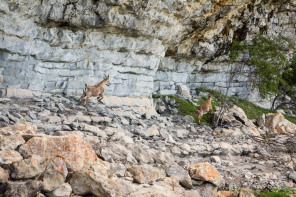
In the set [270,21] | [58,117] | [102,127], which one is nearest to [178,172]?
[102,127]

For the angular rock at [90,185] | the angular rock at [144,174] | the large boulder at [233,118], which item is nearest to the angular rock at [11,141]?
the angular rock at [90,185]

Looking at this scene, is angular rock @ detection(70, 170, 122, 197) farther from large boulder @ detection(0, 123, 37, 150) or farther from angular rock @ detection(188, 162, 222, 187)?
angular rock @ detection(188, 162, 222, 187)

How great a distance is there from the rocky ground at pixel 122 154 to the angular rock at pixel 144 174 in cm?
3

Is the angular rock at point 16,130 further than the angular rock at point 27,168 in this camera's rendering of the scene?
Yes

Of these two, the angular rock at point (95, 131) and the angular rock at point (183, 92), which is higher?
the angular rock at point (183, 92)

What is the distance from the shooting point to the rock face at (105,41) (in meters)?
16.5

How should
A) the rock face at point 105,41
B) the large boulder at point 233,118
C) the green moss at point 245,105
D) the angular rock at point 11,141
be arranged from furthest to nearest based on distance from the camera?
1. the green moss at point 245,105
2. the large boulder at point 233,118
3. the rock face at point 105,41
4. the angular rock at point 11,141

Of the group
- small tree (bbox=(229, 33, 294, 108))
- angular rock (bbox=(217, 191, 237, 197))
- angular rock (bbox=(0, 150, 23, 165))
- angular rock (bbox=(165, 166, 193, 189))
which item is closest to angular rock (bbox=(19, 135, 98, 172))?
angular rock (bbox=(0, 150, 23, 165))

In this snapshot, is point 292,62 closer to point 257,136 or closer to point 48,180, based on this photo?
point 257,136

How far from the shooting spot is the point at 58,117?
514 inches

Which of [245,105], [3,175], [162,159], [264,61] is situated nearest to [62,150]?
[3,175]

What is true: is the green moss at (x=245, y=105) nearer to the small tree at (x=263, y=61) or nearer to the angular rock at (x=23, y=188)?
the small tree at (x=263, y=61)

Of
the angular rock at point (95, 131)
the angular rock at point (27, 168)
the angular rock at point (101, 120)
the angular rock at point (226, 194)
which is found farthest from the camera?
the angular rock at point (101, 120)

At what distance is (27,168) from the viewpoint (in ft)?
21.0
